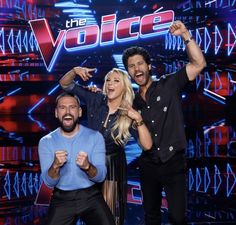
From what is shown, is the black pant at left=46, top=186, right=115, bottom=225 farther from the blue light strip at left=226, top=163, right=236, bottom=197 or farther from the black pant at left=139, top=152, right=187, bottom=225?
the blue light strip at left=226, top=163, right=236, bottom=197

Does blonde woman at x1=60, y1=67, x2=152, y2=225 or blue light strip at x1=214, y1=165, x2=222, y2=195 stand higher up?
blonde woman at x1=60, y1=67, x2=152, y2=225

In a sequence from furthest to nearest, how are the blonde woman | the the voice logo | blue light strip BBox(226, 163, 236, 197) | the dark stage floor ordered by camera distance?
the the voice logo < blue light strip BBox(226, 163, 236, 197) < the dark stage floor < the blonde woman

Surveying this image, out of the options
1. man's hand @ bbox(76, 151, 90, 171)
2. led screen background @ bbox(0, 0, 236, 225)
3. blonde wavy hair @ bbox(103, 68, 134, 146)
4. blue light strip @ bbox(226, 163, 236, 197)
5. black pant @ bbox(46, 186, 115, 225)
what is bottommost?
blue light strip @ bbox(226, 163, 236, 197)

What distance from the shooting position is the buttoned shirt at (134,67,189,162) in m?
2.51

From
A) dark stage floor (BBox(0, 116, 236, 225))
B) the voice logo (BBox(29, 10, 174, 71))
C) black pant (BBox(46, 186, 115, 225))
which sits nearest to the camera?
black pant (BBox(46, 186, 115, 225))

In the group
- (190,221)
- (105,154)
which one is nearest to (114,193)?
(105,154)

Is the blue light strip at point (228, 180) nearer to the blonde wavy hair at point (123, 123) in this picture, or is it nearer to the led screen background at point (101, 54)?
the blonde wavy hair at point (123, 123)

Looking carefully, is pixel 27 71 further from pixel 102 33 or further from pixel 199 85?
pixel 199 85

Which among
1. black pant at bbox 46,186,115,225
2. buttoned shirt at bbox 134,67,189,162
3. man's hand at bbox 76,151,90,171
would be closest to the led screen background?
buttoned shirt at bbox 134,67,189,162

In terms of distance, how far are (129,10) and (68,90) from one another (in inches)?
286

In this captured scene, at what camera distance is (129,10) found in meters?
9.73

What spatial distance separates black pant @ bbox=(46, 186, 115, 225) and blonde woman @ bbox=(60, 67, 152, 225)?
0.58ft

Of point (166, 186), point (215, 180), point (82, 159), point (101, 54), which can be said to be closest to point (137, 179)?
point (215, 180)

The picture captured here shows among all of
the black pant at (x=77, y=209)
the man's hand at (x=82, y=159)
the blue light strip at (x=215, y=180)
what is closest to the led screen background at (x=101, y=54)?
the blue light strip at (x=215, y=180)
